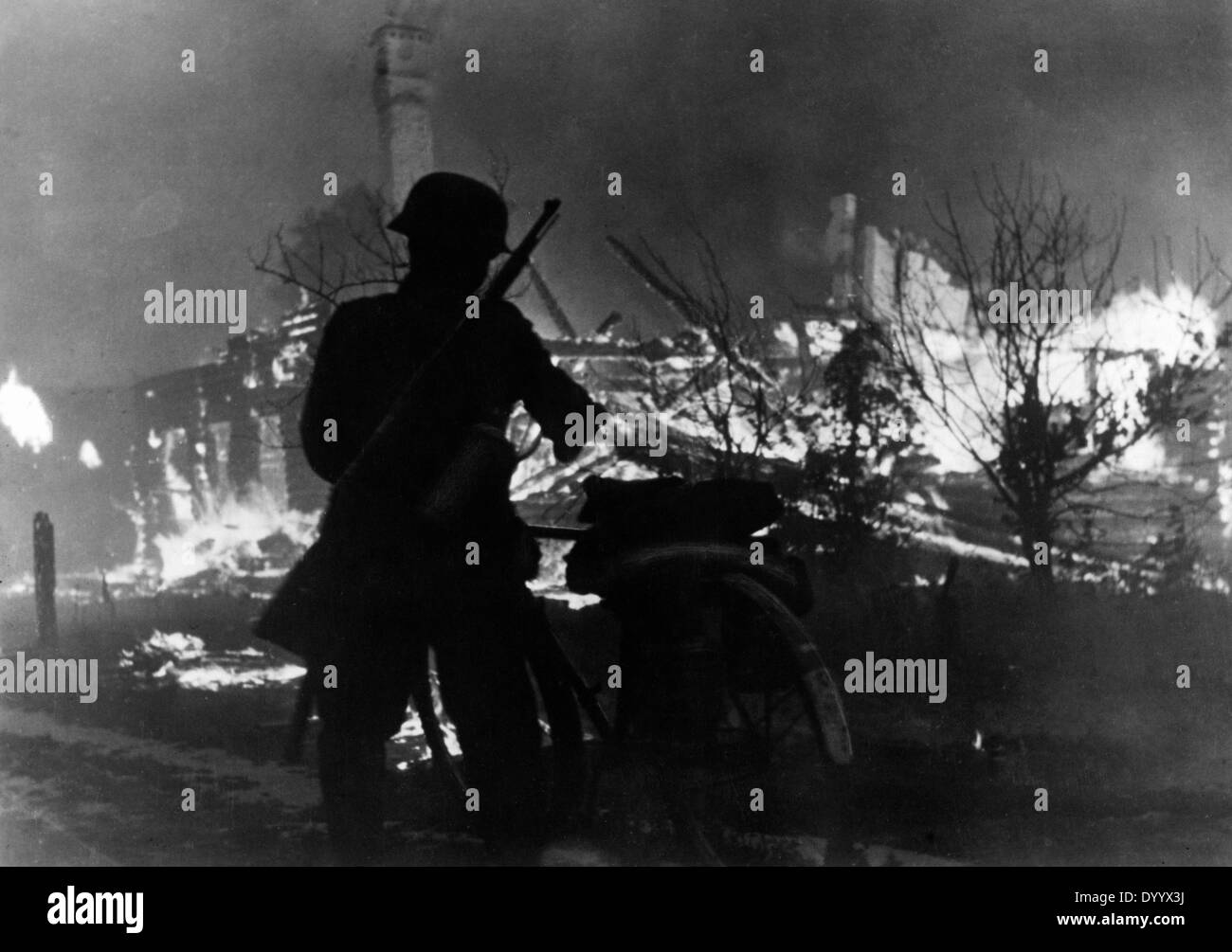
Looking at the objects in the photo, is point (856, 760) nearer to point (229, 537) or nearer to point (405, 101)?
point (229, 537)

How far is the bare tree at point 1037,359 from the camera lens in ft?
17.8

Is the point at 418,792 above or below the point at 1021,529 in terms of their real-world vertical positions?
below

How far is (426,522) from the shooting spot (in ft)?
13.3

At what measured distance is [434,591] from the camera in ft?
13.5

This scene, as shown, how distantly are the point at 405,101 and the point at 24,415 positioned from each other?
8.07 ft

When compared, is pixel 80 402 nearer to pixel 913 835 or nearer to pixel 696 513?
pixel 696 513

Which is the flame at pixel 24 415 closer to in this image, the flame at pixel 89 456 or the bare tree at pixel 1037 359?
the flame at pixel 89 456

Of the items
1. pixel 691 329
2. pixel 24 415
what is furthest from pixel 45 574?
pixel 691 329

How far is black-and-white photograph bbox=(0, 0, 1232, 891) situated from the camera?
5.23 m

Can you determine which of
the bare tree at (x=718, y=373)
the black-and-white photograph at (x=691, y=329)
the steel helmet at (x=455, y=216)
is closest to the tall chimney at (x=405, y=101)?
the black-and-white photograph at (x=691, y=329)

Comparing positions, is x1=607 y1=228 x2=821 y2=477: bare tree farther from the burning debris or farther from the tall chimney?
the burning debris

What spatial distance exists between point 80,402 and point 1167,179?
566cm

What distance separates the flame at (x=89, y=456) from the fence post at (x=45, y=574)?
328 mm
